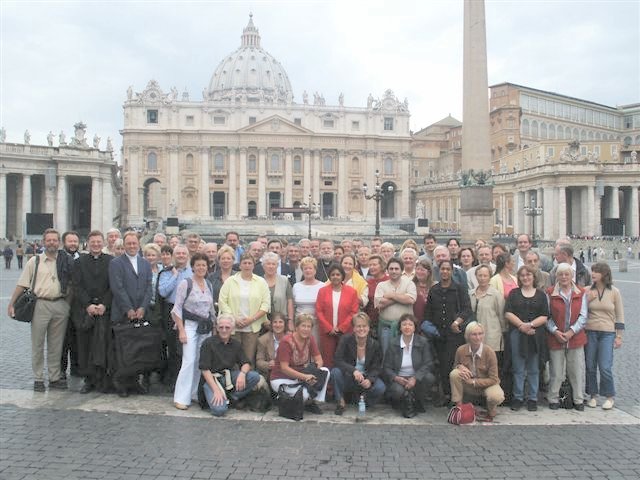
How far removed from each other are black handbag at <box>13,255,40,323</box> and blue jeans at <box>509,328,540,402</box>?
601 centimetres

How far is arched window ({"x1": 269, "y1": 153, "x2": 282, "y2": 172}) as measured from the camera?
264ft

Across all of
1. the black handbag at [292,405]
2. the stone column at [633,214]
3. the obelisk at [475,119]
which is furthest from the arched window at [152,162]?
the black handbag at [292,405]

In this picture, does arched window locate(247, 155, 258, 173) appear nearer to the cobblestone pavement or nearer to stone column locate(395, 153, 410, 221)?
stone column locate(395, 153, 410, 221)

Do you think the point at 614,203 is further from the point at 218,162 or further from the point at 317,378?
the point at 317,378

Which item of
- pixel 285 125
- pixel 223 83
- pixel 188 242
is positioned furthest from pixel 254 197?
pixel 188 242

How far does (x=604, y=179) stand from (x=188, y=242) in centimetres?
4858

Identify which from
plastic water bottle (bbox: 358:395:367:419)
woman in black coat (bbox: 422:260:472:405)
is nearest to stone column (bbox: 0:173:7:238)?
plastic water bottle (bbox: 358:395:367:419)

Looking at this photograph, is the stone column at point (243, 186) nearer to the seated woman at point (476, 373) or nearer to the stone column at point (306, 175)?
the stone column at point (306, 175)

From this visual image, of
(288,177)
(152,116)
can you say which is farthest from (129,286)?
(152,116)

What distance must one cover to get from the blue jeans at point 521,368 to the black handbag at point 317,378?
2.29 metres

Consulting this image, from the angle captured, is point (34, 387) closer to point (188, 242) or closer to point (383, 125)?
point (188, 242)

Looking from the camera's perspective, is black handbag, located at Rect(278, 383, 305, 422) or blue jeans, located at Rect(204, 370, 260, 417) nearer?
black handbag, located at Rect(278, 383, 305, 422)

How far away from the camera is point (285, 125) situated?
262 ft

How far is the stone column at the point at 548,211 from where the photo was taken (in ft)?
166
